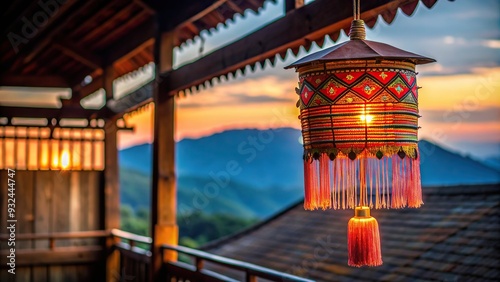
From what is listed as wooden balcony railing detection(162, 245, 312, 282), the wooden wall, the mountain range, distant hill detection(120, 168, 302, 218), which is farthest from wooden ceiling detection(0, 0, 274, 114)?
distant hill detection(120, 168, 302, 218)

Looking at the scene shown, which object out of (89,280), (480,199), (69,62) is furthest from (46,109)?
(480,199)

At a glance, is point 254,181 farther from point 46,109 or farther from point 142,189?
point 46,109

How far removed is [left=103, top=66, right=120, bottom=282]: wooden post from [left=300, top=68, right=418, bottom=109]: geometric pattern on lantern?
5785 millimetres

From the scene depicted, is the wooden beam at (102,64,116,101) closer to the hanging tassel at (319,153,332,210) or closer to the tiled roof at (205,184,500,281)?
the tiled roof at (205,184,500,281)

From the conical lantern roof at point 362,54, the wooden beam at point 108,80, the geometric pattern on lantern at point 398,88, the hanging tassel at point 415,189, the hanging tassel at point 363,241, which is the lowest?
the hanging tassel at point 363,241

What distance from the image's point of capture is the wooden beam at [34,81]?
841 centimetres

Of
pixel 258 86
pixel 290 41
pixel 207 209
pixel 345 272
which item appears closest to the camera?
pixel 290 41

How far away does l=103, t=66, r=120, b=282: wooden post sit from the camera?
7883mm

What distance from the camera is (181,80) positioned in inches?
224

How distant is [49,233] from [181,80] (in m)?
3.14

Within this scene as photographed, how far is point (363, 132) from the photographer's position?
2486 millimetres

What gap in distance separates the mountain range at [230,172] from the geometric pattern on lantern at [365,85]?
40.2ft

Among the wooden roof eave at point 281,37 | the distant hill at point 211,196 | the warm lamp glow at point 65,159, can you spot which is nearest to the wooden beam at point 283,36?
the wooden roof eave at point 281,37

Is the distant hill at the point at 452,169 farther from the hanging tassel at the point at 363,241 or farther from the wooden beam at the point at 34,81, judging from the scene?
the hanging tassel at the point at 363,241
